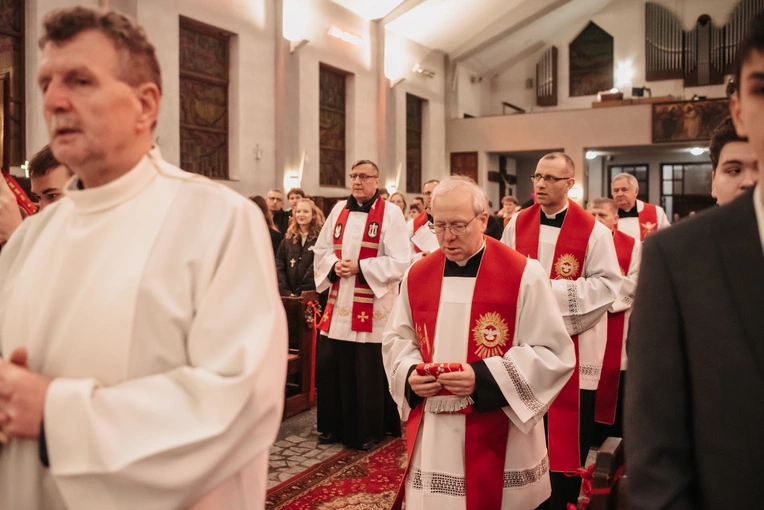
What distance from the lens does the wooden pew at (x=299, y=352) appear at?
608 centimetres

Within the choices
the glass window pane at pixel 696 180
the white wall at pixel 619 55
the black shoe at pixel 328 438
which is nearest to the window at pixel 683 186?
the glass window pane at pixel 696 180

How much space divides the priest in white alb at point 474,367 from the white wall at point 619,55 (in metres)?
18.3

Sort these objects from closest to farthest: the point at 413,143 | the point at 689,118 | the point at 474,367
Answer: the point at 474,367
the point at 689,118
the point at 413,143

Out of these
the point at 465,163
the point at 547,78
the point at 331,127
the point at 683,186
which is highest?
the point at 547,78

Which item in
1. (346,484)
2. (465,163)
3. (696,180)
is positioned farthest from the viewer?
(696,180)

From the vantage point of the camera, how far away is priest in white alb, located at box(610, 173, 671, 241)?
6367 mm

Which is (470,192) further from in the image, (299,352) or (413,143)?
(413,143)

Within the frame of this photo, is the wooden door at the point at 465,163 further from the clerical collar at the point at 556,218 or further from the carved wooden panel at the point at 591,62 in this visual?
the clerical collar at the point at 556,218

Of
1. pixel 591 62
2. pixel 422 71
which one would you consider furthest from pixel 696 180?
pixel 422 71

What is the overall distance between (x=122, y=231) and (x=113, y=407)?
14.8 inches

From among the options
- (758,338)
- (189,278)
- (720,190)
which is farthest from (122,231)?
(720,190)

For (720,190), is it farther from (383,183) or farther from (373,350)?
(383,183)

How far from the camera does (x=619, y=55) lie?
1989 cm

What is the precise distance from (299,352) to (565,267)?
286 centimetres
